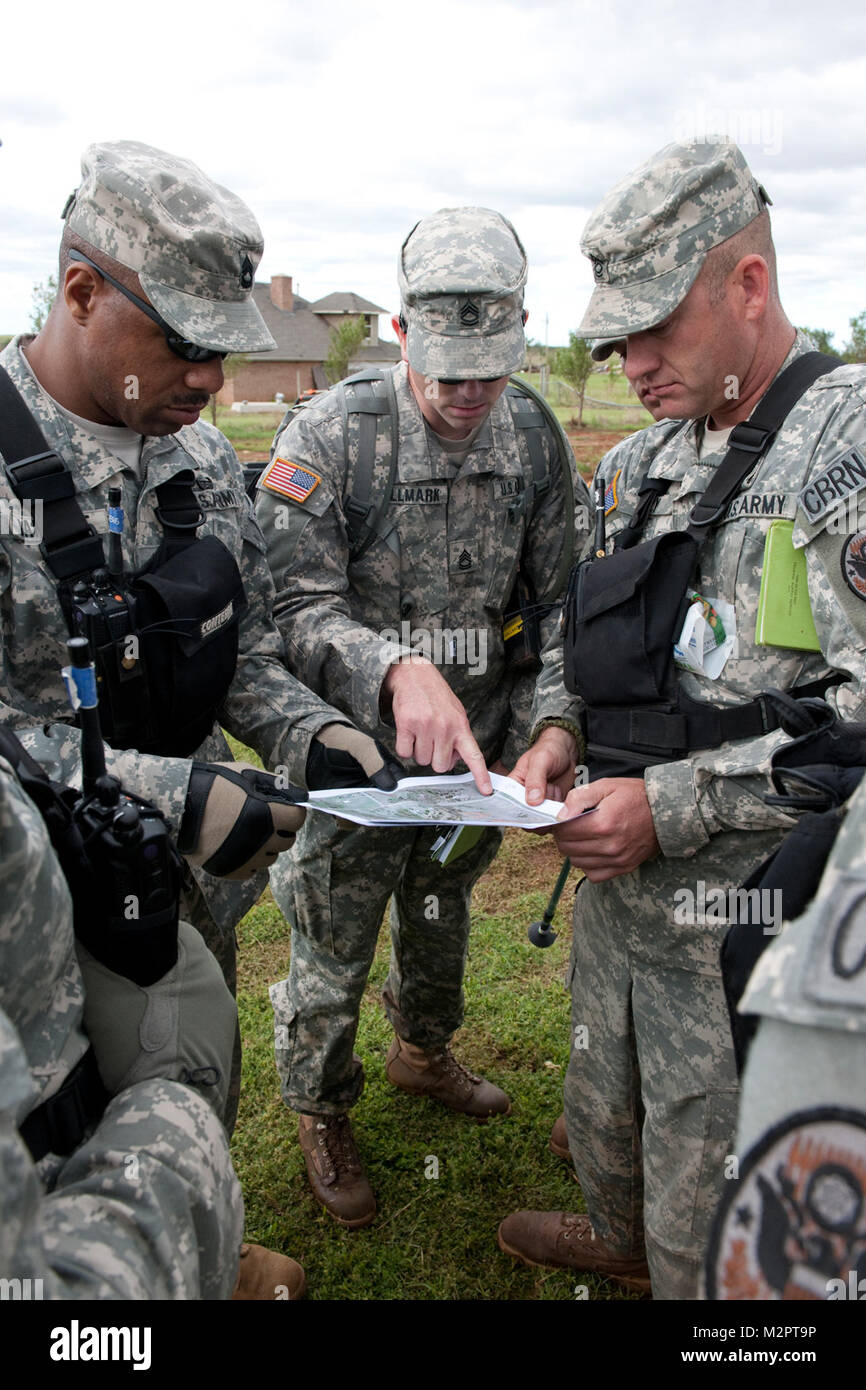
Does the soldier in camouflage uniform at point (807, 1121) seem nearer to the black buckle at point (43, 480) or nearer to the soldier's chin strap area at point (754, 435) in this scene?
the soldier's chin strap area at point (754, 435)

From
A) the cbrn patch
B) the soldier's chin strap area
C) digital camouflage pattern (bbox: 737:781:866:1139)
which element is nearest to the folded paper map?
the soldier's chin strap area

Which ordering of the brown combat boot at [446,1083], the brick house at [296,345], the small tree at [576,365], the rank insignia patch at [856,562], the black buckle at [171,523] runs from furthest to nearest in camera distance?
the brick house at [296,345] → the small tree at [576,365] → the brown combat boot at [446,1083] → the black buckle at [171,523] → the rank insignia patch at [856,562]

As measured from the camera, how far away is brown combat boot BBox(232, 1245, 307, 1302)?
2742 millimetres

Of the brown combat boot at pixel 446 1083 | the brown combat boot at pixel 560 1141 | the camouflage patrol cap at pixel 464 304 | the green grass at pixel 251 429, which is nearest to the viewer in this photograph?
the camouflage patrol cap at pixel 464 304

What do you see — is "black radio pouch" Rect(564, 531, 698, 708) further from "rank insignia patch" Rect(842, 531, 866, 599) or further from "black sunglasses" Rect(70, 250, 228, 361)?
"black sunglasses" Rect(70, 250, 228, 361)

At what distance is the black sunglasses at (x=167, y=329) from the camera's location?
2193 millimetres

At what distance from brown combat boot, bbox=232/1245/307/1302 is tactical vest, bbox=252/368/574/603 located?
2041 mm

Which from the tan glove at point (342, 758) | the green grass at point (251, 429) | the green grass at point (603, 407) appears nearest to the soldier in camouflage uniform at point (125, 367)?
the tan glove at point (342, 758)

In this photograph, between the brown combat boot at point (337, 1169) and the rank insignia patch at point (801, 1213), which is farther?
the brown combat boot at point (337, 1169)

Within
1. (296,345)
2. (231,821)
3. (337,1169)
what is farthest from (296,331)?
(231,821)

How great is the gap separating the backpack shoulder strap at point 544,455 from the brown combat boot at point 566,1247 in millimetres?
1912

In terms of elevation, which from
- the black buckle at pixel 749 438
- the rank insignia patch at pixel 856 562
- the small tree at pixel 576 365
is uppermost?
the small tree at pixel 576 365

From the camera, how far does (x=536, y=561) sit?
3238mm

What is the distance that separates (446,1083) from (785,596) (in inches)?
90.3
